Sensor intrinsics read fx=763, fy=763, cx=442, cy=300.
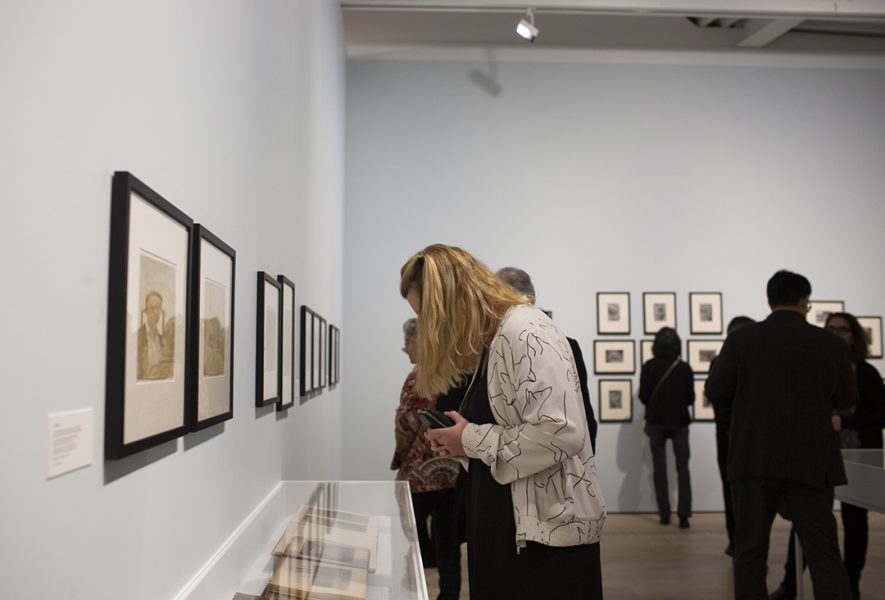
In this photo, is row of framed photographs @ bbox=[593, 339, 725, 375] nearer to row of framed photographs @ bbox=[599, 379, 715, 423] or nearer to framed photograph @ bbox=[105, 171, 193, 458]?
row of framed photographs @ bbox=[599, 379, 715, 423]

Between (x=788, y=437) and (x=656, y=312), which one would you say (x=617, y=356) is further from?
(x=788, y=437)

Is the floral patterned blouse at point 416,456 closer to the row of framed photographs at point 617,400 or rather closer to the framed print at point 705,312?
the row of framed photographs at point 617,400

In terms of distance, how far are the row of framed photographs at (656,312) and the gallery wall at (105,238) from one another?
248 inches

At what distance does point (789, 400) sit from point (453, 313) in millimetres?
2363

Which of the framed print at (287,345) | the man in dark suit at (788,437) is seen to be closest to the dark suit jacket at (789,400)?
the man in dark suit at (788,437)

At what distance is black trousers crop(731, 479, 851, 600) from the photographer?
368cm

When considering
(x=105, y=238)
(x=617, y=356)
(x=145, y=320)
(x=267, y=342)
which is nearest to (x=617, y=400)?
(x=617, y=356)

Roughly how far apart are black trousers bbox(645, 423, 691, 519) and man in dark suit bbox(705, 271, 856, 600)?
13.0 ft

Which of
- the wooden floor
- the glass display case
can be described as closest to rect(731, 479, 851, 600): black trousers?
the wooden floor

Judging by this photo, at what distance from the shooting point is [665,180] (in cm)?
909

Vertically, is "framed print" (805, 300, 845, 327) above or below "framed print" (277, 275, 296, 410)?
above

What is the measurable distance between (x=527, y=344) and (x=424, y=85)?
741cm

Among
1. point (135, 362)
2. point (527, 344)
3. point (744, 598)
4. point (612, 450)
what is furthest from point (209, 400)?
point (612, 450)

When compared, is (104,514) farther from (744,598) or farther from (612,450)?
(612,450)
